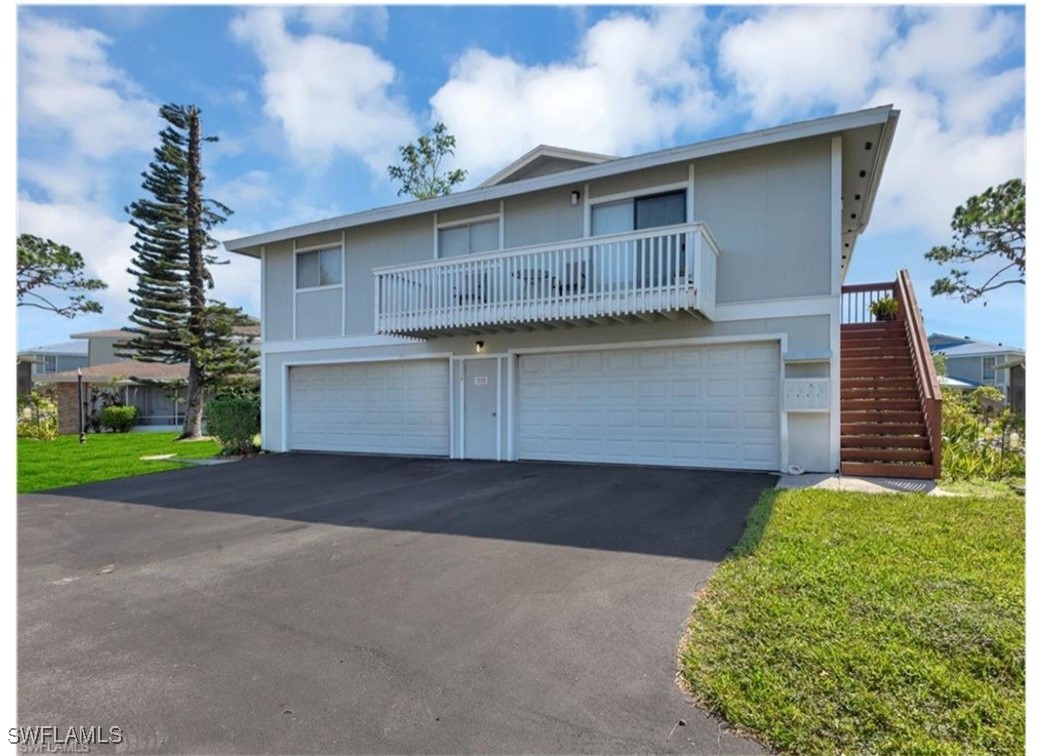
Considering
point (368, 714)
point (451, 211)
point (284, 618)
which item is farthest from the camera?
point (451, 211)

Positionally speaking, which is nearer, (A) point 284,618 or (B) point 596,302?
(A) point 284,618

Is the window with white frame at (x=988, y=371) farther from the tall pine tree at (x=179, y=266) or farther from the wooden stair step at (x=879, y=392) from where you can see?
the tall pine tree at (x=179, y=266)

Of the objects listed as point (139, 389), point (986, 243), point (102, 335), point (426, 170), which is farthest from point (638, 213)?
point (102, 335)

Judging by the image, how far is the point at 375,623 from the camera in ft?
10.9

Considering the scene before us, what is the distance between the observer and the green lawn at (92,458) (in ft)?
31.9

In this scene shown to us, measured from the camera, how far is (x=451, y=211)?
1130 centimetres

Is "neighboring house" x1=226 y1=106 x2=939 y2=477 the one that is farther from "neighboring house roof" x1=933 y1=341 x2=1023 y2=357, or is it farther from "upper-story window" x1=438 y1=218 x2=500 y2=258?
"neighboring house roof" x1=933 y1=341 x2=1023 y2=357

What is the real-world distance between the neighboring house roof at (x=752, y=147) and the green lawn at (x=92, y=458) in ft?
18.2

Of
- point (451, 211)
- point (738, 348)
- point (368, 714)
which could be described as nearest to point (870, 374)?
point (738, 348)

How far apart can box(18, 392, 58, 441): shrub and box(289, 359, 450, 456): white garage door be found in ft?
38.4

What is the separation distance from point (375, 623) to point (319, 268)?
10981 millimetres

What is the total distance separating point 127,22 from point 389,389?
7.57m

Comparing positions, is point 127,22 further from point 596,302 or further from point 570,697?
point 570,697

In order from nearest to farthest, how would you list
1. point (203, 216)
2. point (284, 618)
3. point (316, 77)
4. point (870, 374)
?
point (284, 618)
point (316, 77)
point (870, 374)
point (203, 216)
